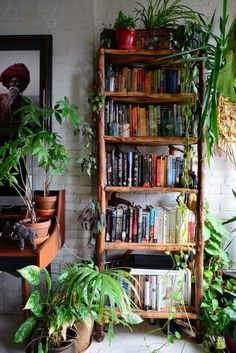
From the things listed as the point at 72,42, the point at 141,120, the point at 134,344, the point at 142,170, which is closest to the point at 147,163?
the point at 142,170

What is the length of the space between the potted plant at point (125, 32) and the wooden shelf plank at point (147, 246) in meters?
1.37

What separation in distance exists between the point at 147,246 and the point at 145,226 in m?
0.14

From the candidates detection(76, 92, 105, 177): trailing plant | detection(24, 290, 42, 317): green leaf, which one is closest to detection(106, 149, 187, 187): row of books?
detection(76, 92, 105, 177): trailing plant

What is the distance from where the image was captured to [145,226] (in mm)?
2037

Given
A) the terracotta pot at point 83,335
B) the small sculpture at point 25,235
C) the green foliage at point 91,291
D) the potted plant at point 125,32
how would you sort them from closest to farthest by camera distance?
the green foliage at point 91,291, the small sculpture at point 25,235, the terracotta pot at point 83,335, the potted plant at point 125,32

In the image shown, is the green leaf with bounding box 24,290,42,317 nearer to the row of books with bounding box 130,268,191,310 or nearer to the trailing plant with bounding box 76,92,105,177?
the row of books with bounding box 130,268,191,310

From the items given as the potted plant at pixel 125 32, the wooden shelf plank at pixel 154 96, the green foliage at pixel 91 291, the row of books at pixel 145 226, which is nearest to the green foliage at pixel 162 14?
the potted plant at pixel 125 32

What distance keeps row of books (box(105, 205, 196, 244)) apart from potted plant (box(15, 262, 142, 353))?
1.19 ft

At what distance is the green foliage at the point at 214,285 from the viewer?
1.83 metres

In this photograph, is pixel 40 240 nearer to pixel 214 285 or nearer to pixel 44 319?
pixel 44 319

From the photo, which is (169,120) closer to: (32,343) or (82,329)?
(82,329)

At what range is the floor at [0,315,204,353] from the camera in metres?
1.90

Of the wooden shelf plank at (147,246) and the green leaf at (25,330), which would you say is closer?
the green leaf at (25,330)

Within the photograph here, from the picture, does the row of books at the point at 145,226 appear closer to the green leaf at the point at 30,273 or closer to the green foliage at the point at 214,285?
the green foliage at the point at 214,285
